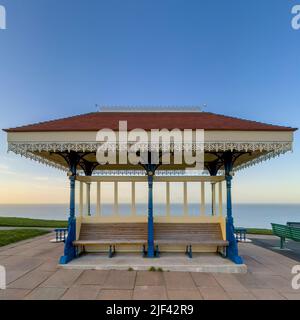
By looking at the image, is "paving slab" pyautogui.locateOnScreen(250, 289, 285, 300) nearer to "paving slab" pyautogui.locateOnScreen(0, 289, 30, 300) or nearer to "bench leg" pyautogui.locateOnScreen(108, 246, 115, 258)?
"bench leg" pyautogui.locateOnScreen(108, 246, 115, 258)

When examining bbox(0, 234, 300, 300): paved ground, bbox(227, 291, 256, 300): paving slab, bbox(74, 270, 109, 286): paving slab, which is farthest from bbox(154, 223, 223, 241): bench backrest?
bbox(227, 291, 256, 300): paving slab

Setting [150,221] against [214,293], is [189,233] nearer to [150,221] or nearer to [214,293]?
[150,221]

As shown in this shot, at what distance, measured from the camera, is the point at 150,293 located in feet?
18.9

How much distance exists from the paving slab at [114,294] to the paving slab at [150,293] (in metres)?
0.14

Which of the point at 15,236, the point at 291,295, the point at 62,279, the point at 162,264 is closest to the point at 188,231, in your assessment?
the point at 162,264

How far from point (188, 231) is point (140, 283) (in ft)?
11.1

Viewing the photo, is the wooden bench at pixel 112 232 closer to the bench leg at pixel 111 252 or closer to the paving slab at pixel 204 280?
the bench leg at pixel 111 252

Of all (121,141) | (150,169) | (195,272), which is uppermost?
(121,141)

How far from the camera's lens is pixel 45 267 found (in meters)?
7.78

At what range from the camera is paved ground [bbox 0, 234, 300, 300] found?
5.69 metres
